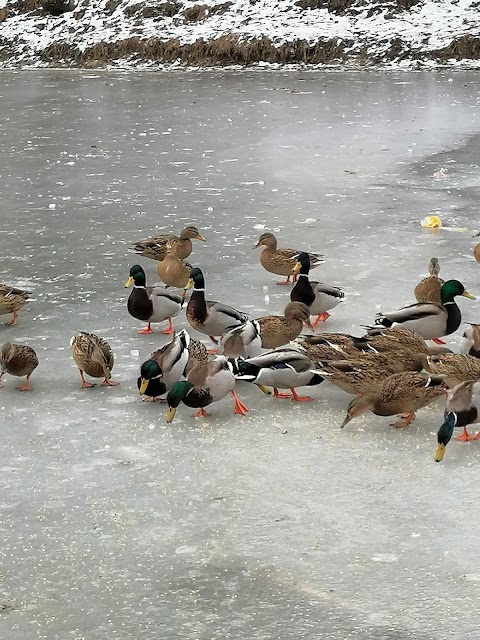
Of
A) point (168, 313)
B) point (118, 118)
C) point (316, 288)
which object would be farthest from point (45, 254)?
point (118, 118)

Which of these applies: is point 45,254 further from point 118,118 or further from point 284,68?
point 284,68

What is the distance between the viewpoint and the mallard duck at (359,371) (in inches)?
191

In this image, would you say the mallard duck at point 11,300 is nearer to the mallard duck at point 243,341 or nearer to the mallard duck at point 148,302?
the mallard duck at point 148,302

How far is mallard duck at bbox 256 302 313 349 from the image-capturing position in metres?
5.51

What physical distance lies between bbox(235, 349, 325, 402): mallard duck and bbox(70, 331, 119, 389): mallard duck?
2.26 feet

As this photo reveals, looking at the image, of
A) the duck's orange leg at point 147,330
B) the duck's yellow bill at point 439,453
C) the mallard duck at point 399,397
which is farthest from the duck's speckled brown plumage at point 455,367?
the duck's orange leg at point 147,330

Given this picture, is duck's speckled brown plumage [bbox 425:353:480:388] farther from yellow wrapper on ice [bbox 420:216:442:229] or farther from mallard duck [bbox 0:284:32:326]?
yellow wrapper on ice [bbox 420:216:442:229]

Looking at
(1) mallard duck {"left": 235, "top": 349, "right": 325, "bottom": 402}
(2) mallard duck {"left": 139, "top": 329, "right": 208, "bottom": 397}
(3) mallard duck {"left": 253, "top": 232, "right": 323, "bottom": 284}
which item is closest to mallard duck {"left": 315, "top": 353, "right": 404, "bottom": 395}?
(1) mallard duck {"left": 235, "top": 349, "right": 325, "bottom": 402}

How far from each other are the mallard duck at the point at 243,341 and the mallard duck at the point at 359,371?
1.61 ft

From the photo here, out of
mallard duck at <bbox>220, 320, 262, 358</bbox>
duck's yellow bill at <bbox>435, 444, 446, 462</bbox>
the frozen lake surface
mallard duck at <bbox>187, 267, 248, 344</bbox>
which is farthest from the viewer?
mallard duck at <bbox>187, 267, 248, 344</bbox>

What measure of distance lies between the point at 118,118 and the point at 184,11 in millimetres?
7580

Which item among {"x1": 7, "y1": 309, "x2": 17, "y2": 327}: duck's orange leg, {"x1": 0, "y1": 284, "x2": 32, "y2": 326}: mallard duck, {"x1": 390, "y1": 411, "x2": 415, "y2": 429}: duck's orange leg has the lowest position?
{"x1": 390, "y1": 411, "x2": 415, "y2": 429}: duck's orange leg

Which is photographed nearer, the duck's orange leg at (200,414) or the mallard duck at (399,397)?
the mallard duck at (399,397)

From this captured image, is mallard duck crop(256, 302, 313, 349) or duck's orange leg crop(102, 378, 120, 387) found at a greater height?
mallard duck crop(256, 302, 313, 349)
